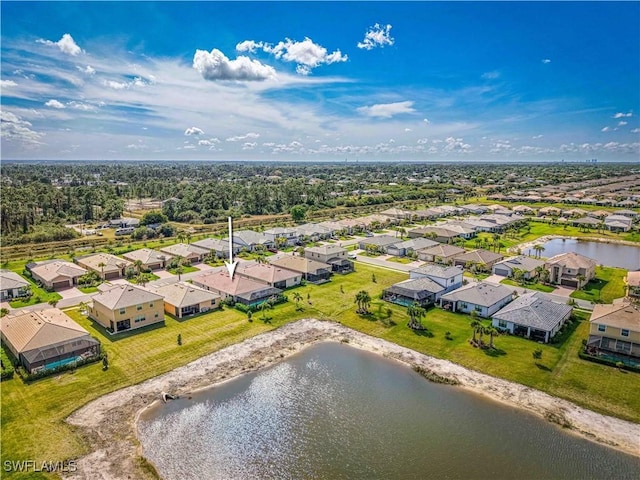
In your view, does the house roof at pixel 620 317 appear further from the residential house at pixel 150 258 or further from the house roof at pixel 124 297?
the residential house at pixel 150 258

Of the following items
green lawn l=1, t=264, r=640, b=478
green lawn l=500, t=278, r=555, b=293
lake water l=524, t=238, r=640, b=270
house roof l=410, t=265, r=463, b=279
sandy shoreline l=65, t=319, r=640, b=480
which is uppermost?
house roof l=410, t=265, r=463, b=279

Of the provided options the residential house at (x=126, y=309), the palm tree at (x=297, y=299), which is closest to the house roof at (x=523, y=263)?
the palm tree at (x=297, y=299)

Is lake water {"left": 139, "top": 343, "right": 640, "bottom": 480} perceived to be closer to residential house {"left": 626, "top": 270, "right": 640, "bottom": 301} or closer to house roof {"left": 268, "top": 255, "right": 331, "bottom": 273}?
house roof {"left": 268, "top": 255, "right": 331, "bottom": 273}

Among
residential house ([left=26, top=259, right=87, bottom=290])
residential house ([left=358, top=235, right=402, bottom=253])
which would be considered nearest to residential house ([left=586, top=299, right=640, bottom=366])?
residential house ([left=358, top=235, right=402, bottom=253])

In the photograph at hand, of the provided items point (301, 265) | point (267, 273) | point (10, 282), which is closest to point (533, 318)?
point (301, 265)

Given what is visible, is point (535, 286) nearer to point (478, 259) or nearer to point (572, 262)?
point (572, 262)
